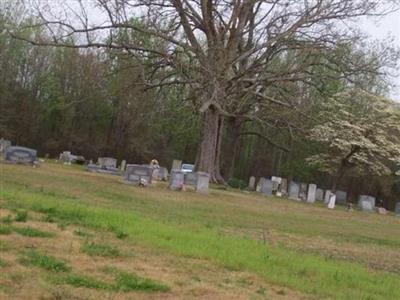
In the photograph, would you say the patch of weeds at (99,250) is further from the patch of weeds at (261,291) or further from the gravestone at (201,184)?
the gravestone at (201,184)

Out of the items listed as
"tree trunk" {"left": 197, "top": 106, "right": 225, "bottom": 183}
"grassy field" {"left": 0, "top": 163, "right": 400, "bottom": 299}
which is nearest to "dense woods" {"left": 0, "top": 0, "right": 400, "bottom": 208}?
"tree trunk" {"left": 197, "top": 106, "right": 225, "bottom": 183}

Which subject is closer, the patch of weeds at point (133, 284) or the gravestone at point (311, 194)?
the patch of weeds at point (133, 284)

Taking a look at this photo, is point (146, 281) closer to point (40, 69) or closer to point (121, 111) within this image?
point (121, 111)

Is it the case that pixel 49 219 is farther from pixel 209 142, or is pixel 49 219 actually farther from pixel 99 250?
pixel 209 142

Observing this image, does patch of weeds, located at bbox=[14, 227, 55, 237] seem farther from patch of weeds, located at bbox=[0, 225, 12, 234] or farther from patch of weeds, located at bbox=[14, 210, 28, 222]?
patch of weeds, located at bbox=[14, 210, 28, 222]

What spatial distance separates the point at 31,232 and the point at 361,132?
36.6 metres

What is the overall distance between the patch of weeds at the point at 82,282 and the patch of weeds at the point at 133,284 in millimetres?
105

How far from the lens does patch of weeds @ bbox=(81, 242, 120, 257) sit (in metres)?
7.07

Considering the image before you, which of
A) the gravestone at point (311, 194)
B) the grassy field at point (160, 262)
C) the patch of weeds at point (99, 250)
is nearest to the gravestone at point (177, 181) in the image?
the grassy field at point (160, 262)

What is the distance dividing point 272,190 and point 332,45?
10215 mm

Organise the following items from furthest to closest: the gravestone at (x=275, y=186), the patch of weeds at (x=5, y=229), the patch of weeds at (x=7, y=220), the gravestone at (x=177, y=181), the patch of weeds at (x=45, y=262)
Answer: the gravestone at (x=275, y=186) < the gravestone at (x=177, y=181) < the patch of weeds at (x=7, y=220) < the patch of weeds at (x=5, y=229) < the patch of weeds at (x=45, y=262)

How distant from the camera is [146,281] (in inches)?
234

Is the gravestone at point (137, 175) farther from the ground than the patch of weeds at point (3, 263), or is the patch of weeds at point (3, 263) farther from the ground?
the gravestone at point (137, 175)

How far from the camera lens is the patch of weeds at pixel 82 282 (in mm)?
5465
